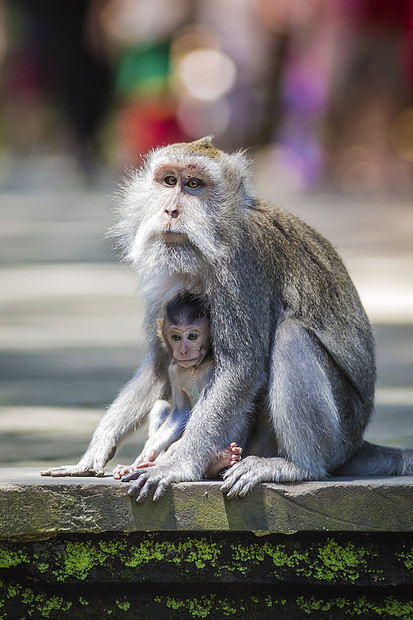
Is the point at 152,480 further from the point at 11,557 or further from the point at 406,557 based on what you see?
the point at 406,557

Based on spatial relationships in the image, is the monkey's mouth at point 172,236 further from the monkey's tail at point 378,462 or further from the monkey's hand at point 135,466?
the monkey's tail at point 378,462

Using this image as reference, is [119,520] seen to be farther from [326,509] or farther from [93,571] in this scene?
[326,509]

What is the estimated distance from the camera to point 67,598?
15.4 ft

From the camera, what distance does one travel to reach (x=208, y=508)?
4.39 m

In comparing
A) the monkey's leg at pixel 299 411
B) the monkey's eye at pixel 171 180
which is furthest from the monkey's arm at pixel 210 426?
the monkey's eye at pixel 171 180

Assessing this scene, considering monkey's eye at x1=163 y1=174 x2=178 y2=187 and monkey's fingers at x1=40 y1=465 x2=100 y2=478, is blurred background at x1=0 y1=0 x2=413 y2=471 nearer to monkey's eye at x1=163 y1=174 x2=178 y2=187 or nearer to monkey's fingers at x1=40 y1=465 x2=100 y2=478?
monkey's fingers at x1=40 y1=465 x2=100 y2=478

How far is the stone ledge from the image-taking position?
14.3 feet

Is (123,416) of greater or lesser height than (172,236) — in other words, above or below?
below

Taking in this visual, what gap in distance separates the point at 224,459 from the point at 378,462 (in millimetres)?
591

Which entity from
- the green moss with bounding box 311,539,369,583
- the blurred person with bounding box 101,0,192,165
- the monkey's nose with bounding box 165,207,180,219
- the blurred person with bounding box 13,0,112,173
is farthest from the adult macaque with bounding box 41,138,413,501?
the blurred person with bounding box 13,0,112,173

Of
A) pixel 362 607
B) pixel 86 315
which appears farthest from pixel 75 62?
pixel 362 607

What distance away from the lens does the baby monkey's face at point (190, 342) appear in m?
4.80

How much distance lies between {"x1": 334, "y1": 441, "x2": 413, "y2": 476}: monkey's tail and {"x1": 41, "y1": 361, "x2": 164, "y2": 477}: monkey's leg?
0.76 metres

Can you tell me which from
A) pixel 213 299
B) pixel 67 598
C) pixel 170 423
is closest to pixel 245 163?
pixel 213 299
